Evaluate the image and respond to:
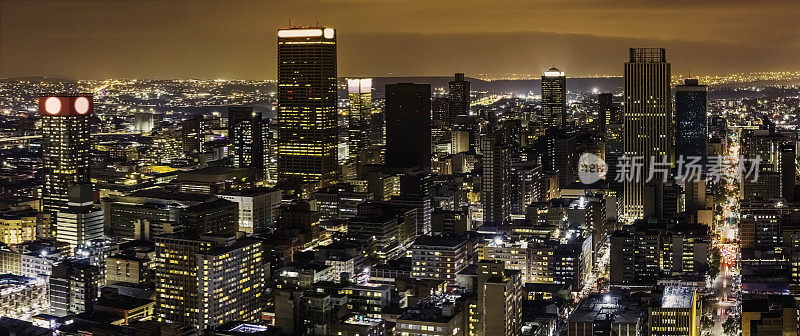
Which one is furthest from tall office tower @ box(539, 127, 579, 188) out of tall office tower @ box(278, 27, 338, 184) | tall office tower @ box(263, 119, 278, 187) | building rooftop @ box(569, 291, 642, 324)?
building rooftop @ box(569, 291, 642, 324)

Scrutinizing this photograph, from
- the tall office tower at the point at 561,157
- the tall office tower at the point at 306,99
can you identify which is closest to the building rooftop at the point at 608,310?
the tall office tower at the point at 561,157

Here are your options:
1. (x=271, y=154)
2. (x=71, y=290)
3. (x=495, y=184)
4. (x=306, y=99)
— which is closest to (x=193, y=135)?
(x=271, y=154)

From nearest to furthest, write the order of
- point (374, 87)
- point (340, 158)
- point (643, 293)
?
point (643, 293), point (340, 158), point (374, 87)

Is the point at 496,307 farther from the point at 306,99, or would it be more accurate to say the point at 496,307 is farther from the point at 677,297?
the point at 306,99

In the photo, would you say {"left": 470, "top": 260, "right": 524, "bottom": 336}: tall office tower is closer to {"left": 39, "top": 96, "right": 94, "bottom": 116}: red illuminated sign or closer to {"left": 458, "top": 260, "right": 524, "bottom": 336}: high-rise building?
{"left": 458, "top": 260, "right": 524, "bottom": 336}: high-rise building

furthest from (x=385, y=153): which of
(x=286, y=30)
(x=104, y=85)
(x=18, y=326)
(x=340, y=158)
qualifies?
(x=18, y=326)

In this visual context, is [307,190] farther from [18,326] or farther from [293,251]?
[18,326]
